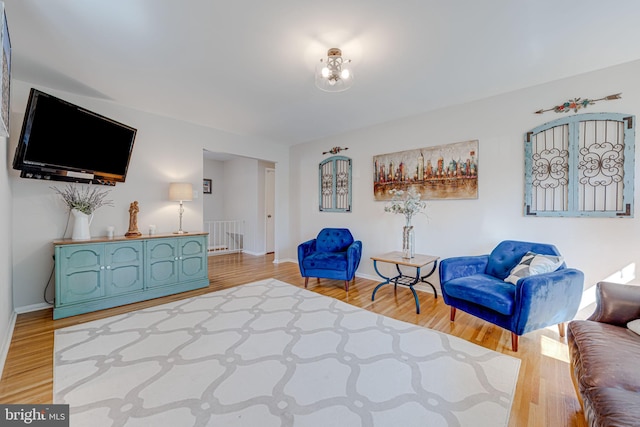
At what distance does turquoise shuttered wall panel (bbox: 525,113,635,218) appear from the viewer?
7.72 feet

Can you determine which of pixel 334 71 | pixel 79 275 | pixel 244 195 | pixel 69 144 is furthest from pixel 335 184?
pixel 79 275

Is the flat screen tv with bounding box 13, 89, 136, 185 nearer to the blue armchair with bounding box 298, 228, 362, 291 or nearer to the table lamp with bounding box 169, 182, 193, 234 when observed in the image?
the table lamp with bounding box 169, 182, 193, 234

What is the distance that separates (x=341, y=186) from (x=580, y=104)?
3.10m

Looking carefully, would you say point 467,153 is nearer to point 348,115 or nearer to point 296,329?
point 348,115

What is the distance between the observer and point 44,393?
1569mm

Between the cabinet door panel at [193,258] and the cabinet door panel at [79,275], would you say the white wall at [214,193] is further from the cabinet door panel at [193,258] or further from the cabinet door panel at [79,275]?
the cabinet door panel at [79,275]

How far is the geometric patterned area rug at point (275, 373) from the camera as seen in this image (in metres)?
1.42

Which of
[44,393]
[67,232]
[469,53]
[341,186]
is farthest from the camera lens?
[341,186]

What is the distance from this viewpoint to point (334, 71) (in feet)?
7.32

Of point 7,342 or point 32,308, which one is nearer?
point 7,342

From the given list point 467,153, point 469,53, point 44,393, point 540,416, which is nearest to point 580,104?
point 467,153

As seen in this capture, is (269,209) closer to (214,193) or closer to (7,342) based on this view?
(214,193)

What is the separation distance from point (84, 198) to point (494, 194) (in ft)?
16.4

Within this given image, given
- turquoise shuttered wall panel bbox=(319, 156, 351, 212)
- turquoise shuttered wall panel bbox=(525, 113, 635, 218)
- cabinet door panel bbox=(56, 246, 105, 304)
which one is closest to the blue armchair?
turquoise shuttered wall panel bbox=(319, 156, 351, 212)
